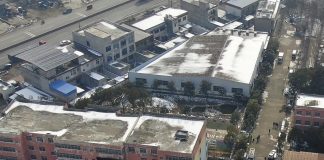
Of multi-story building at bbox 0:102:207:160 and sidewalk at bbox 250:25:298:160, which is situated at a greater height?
multi-story building at bbox 0:102:207:160

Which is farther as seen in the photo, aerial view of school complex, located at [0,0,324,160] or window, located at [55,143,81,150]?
aerial view of school complex, located at [0,0,324,160]

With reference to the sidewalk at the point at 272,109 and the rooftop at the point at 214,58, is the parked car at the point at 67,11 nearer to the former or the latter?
the rooftop at the point at 214,58

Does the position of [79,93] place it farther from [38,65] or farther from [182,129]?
[182,129]

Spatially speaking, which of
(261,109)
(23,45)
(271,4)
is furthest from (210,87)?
(23,45)

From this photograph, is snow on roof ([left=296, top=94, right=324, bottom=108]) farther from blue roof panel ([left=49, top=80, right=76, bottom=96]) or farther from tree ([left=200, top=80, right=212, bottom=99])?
blue roof panel ([left=49, top=80, right=76, bottom=96])

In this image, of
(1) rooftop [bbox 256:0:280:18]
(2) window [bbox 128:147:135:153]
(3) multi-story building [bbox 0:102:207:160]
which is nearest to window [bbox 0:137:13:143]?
(3) multi-story building [bbox 0:102:207:160]

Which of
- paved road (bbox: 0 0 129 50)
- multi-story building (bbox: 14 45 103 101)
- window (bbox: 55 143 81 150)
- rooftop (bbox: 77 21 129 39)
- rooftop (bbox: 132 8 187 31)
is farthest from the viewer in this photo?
paved road (bbox: 0 0 129 50)

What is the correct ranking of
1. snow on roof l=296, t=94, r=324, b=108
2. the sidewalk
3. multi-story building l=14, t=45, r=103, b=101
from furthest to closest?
multi-story building l=14, t=45, r=103, b=101, the sidewalk, snow on roof l=296, t=94, r=324, b=108

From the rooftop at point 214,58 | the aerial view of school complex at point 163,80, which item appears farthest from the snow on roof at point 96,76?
the rooftop at point 214,58
